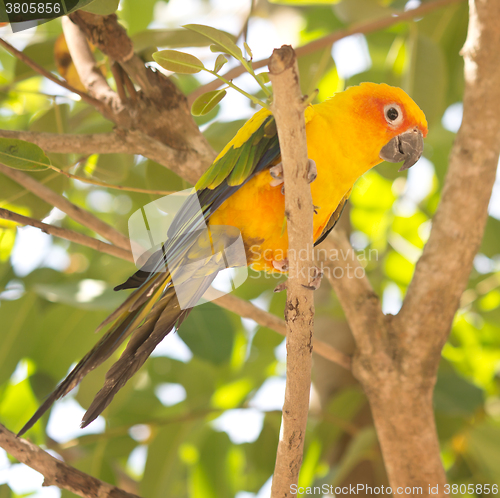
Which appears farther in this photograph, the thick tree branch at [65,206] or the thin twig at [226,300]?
the thick tree branch at [65,206]

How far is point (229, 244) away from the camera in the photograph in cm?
145

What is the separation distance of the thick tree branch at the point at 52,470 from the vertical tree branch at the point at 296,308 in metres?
0.44

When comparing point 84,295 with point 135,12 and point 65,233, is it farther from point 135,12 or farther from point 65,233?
point 135,12

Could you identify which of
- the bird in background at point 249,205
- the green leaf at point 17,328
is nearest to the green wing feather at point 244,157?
the bird in background at point 249,205

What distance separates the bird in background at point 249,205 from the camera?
130cm

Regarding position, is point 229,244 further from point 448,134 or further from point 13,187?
point 448,134

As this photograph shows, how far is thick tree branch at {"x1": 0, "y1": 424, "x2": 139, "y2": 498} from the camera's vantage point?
3.80 ft

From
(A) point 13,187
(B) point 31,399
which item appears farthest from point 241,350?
(A) point 13,187

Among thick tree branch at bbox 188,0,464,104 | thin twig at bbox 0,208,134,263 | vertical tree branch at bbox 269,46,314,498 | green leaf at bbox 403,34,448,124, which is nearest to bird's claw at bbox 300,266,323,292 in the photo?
vertical tree branch at bbox 269,46,314,498

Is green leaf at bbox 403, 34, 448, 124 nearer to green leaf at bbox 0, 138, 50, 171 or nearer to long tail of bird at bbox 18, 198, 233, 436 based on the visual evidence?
long tail of bird at bbox 18, 198, 233, 436

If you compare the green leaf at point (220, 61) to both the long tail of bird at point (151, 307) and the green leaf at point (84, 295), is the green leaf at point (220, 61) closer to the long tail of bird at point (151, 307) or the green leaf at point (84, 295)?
the long tail of bird at point (151, 307)

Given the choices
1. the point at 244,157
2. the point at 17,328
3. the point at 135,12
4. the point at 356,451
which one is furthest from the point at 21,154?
the point at 356,451

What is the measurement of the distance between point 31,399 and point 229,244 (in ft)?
4.65

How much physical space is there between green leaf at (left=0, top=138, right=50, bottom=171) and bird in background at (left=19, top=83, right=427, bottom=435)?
0.39m
